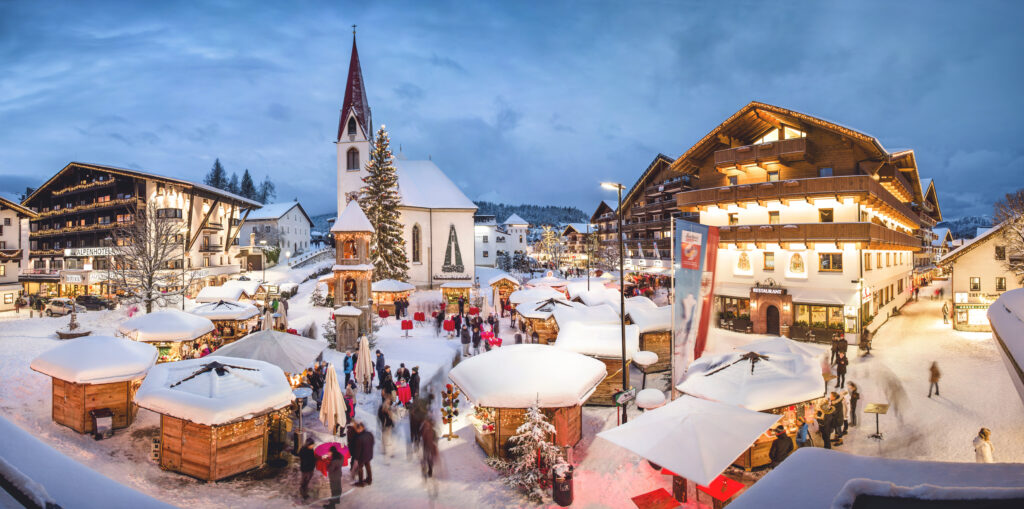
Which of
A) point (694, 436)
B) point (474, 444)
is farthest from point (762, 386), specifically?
point (474, 444)

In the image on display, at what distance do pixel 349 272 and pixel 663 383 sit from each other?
1810cm

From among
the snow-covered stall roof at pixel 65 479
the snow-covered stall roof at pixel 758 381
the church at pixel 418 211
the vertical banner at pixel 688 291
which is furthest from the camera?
the church at pixel 418 211

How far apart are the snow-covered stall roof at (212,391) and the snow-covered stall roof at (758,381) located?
30.9 ft

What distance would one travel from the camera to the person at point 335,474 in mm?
8633

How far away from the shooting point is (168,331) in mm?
16125

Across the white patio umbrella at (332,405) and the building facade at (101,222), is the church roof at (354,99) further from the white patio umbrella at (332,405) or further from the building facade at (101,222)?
the white patio umbrella at (332,405)

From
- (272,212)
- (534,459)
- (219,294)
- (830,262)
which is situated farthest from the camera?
(272,212)

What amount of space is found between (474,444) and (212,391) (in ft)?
20.0

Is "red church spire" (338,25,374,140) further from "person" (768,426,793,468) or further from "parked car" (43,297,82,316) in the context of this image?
"person" (768,426,793,468)

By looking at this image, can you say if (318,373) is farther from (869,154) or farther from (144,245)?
(869,154)

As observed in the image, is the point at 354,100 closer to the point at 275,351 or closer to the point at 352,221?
the point at 352,221

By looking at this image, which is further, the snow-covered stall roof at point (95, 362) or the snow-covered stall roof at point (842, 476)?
the snow-covered stall roof at point (95, 362)

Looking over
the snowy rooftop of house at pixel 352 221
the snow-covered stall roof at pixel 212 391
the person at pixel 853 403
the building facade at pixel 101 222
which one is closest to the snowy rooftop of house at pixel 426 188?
the snowy rooftop of house at pixel 352 221

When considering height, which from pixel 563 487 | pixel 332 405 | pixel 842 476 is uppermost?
pixel 842 476
